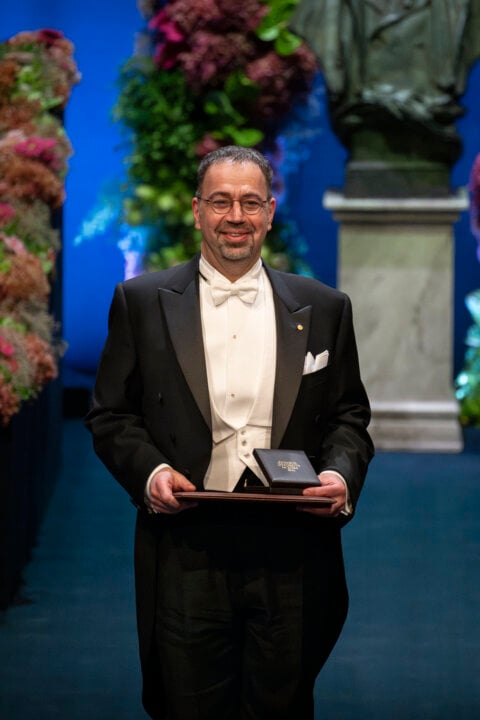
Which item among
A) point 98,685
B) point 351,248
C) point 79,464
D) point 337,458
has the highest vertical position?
point 337,458

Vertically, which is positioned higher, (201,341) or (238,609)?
(201,341)

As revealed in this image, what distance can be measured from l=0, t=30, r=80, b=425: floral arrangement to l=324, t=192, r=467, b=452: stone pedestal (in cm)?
205

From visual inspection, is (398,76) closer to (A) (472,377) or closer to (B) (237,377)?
(A) (472,377)

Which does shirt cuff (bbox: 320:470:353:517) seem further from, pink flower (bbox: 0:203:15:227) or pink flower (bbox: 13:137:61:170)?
pink flower (bbox: 13:137:61:170)

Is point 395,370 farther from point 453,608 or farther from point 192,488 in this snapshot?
point 192,488

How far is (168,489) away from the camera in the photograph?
2.80 meters

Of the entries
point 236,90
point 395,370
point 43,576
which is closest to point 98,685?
point 43,576

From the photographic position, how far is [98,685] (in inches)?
172

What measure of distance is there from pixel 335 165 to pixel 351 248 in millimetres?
2202

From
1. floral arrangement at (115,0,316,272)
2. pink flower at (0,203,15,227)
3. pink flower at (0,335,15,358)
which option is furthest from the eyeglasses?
floral arrangement at (115,0,316,272)

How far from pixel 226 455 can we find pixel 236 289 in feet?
1.11

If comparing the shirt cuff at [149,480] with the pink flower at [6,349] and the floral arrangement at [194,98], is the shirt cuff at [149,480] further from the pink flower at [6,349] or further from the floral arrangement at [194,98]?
the floral arrangement at [194,98]

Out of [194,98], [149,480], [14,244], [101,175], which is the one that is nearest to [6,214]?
[14,244]

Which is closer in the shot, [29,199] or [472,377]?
[29,199]
